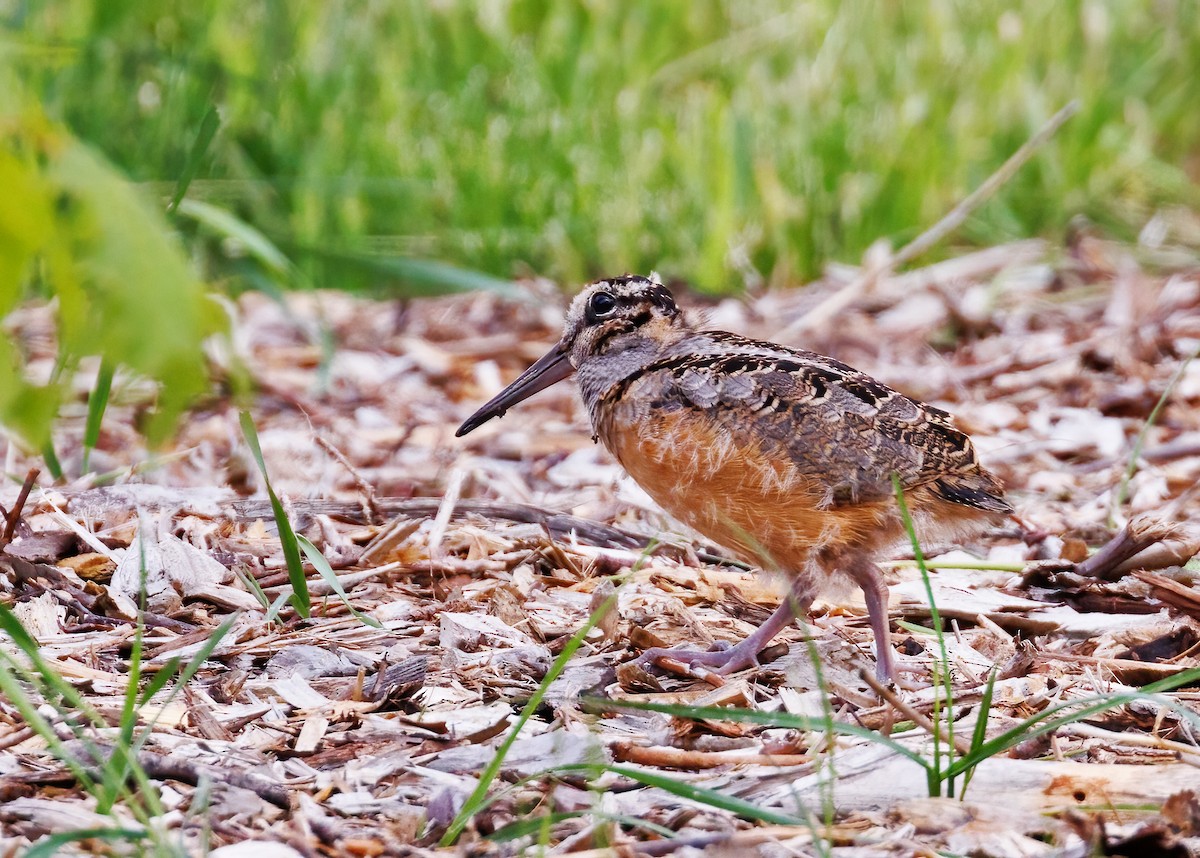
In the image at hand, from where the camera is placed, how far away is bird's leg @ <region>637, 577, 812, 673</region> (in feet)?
11.3

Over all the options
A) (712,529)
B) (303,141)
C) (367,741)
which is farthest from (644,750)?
(303,141)

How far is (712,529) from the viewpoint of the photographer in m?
3.62

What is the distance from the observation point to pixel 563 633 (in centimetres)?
359

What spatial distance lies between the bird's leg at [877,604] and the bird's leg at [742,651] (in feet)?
0.39

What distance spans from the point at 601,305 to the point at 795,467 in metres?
0.91

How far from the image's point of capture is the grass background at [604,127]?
25.0 feet

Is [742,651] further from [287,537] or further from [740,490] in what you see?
[287,537]

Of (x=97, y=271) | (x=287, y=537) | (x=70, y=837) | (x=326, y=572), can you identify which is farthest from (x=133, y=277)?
(x=326, y=572)

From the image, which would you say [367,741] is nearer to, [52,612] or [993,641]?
[52,612]

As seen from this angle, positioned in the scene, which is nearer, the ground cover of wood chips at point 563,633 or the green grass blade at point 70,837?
the green grass blade at point 70,837

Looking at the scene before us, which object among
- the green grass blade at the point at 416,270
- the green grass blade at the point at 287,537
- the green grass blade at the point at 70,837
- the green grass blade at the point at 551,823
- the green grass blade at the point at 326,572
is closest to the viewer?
the green grass blade at the point at 70,837

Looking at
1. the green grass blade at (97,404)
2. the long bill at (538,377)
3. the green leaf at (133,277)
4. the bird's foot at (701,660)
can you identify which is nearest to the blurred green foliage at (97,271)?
the green leaf at (133,277)

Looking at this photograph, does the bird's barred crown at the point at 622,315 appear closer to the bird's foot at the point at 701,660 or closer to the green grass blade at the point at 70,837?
the bird's foot at the point at 701,660

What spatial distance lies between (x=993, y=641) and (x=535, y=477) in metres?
2.10
